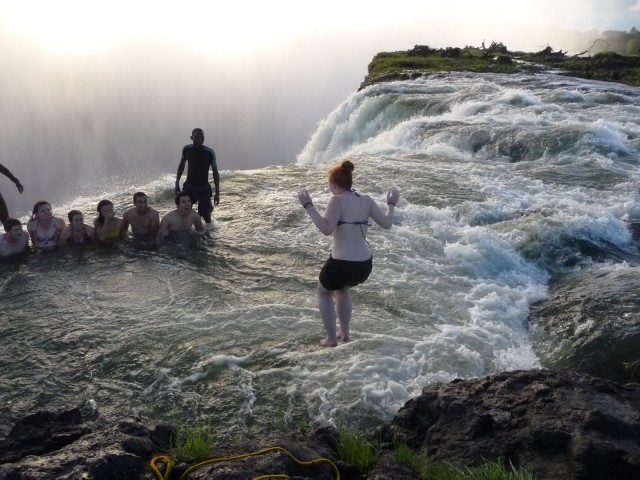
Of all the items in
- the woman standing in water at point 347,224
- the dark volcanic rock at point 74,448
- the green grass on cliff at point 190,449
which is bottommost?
the green grass on cliff at point 190,449

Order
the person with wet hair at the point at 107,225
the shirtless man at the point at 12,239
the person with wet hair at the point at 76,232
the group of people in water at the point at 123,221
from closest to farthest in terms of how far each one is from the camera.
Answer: the shirtless man at the point at 12,239, the group of people in water at the point at 123,221, the person with wet hair at the point at 76,232, the person with wet hair at the point at 107,225

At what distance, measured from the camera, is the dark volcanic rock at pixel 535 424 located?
402 cm

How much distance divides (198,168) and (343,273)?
18.9 ft

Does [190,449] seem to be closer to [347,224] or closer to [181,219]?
[347,224]

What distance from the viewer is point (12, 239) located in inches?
390

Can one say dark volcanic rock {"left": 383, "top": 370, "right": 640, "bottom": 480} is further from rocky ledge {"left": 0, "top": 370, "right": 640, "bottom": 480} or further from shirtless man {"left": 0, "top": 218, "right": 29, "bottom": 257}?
shirtless man {"left": 0, "top": 218, "right": 29, "bottom": 257}

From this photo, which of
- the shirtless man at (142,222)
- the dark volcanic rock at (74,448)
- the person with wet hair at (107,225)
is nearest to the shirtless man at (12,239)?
the person with wet hair at (107,225)

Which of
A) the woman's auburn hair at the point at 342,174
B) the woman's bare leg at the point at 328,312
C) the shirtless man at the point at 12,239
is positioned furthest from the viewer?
Result: the shirtless man at the point at 12,239

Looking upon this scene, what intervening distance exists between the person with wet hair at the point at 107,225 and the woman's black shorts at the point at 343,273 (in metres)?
5.92

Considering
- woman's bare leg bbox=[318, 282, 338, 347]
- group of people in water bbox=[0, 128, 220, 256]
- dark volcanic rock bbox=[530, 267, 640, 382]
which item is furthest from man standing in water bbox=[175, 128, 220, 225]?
dark volcanic rock bbox=[530, 267, 640, 382]

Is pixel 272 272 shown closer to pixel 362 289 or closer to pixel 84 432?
pixel 362 289

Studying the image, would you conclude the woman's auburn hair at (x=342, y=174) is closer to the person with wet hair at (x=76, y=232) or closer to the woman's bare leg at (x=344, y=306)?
the woman's bare leg at (x=344, y=306)

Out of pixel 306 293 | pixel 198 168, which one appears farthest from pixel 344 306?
pixel 198 168

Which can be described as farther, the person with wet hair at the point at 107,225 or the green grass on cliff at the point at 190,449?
the person with wet hair at the point at 107,225
